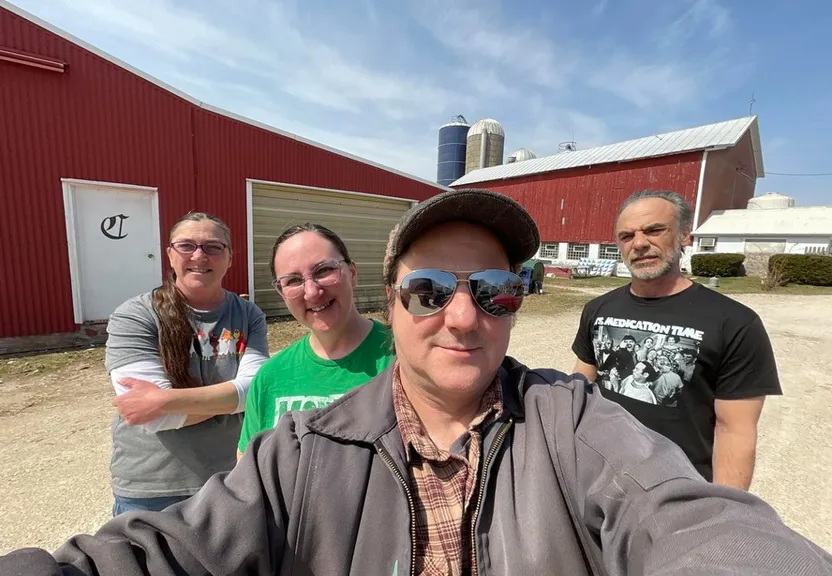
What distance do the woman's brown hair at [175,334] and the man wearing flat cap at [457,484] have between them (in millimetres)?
982

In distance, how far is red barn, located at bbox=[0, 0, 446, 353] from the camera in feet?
22.3

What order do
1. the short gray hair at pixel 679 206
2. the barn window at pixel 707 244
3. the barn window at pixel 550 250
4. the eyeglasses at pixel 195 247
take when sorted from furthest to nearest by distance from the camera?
1. the barn window at pixel 550 250
2. the barn window at pixel 707 244
3. the short gray hair at pixel 679 206
4. the eyeglasses at pixel 195 247

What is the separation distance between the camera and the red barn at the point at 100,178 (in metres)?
6.79

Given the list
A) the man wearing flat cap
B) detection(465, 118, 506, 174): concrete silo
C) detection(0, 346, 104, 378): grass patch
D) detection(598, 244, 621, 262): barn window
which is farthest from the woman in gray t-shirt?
detection(465, 118, 506, 174): concrete silo

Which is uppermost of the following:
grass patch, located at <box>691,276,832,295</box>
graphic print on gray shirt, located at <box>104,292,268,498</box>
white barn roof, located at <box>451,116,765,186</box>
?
white barn roof, located at <box>451,116,765,186</box>

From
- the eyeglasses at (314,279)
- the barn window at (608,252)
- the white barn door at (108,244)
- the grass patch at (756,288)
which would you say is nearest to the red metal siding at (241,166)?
the white barn door at (108,244)

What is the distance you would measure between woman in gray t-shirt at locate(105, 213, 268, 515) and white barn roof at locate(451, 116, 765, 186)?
90.9 ft

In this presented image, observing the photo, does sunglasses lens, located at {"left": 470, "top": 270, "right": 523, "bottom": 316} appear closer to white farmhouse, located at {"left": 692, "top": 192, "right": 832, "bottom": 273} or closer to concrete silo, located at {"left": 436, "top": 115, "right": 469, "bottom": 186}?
white farmhouse, located at {"left": 692, "top": 192, "right": 832, "bottom": 273}

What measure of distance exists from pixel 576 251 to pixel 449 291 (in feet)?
94.5

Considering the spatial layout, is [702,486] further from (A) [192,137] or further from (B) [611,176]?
(B) [611,176]

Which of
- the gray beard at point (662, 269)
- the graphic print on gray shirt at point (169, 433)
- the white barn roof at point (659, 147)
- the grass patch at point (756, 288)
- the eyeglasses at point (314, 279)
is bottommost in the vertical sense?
the grass patch at point (756, 288)

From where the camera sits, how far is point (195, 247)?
2025 millimetres

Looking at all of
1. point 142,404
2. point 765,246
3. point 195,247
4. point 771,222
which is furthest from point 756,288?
point 142,404

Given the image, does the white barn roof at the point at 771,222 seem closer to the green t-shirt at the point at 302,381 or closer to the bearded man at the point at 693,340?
the bearded man at the point at 693,340
